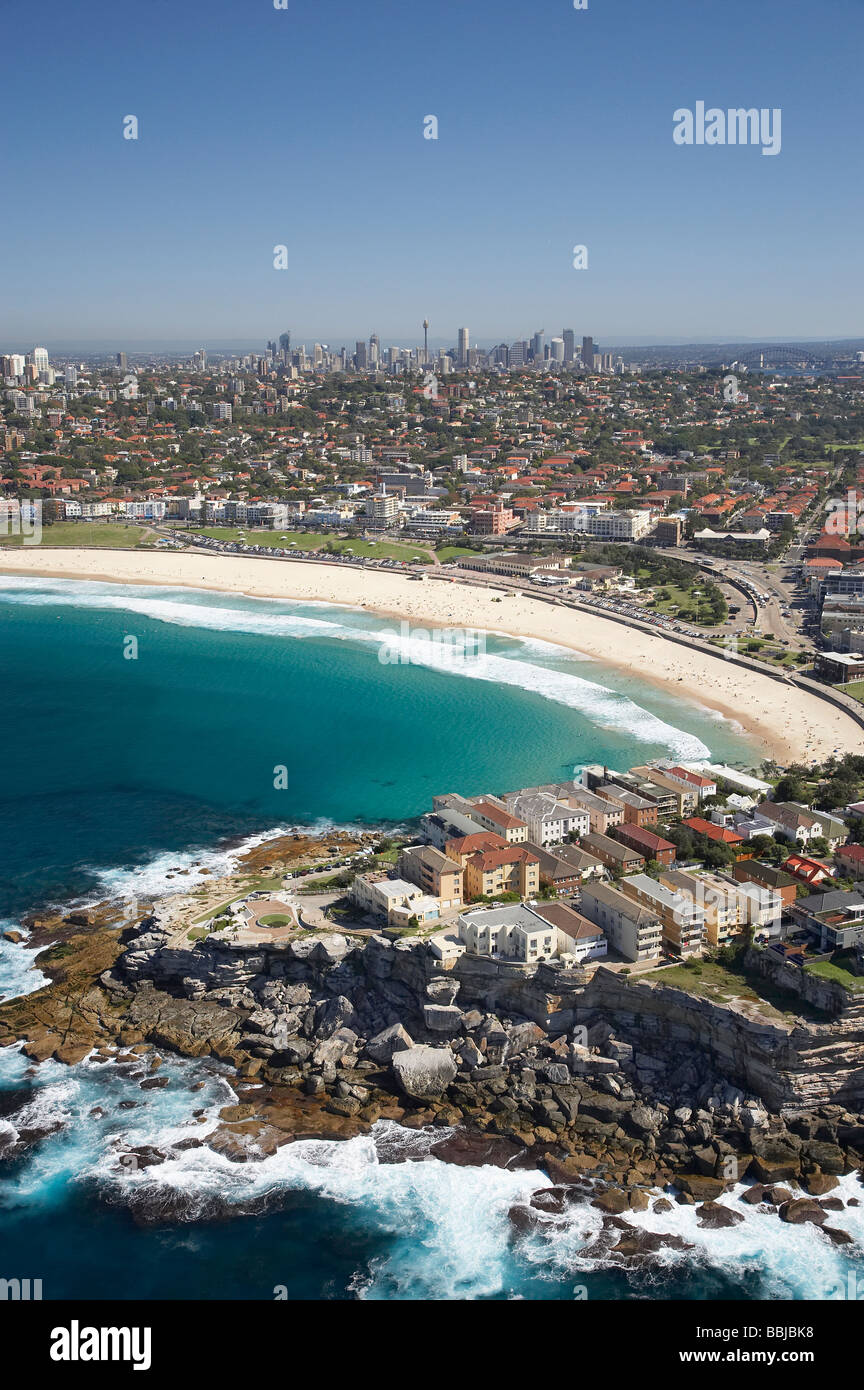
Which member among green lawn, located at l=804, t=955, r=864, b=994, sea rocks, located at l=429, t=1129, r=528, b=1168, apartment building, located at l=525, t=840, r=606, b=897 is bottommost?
sea rocks, located at l=429, t=1129, r=528, b=1168

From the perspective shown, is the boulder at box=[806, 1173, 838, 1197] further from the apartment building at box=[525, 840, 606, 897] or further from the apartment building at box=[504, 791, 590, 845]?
the apartment building at box=[504, 791, 590, 845]

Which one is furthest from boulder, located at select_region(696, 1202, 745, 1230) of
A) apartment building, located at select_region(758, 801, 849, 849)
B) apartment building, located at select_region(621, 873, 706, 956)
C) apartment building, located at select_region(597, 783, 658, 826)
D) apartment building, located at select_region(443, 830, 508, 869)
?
apartment building, located at select_region(597, 783, 658, 826)

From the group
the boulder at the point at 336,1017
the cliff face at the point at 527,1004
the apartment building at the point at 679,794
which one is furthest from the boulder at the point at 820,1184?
the apartment building at the point at 679,794

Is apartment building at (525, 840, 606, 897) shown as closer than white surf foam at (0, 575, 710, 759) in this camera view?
Yes

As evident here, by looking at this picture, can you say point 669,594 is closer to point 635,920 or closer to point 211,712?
point 211,712

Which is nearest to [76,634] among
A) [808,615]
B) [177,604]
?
[177,604]

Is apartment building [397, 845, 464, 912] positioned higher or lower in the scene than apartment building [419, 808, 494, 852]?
lower
